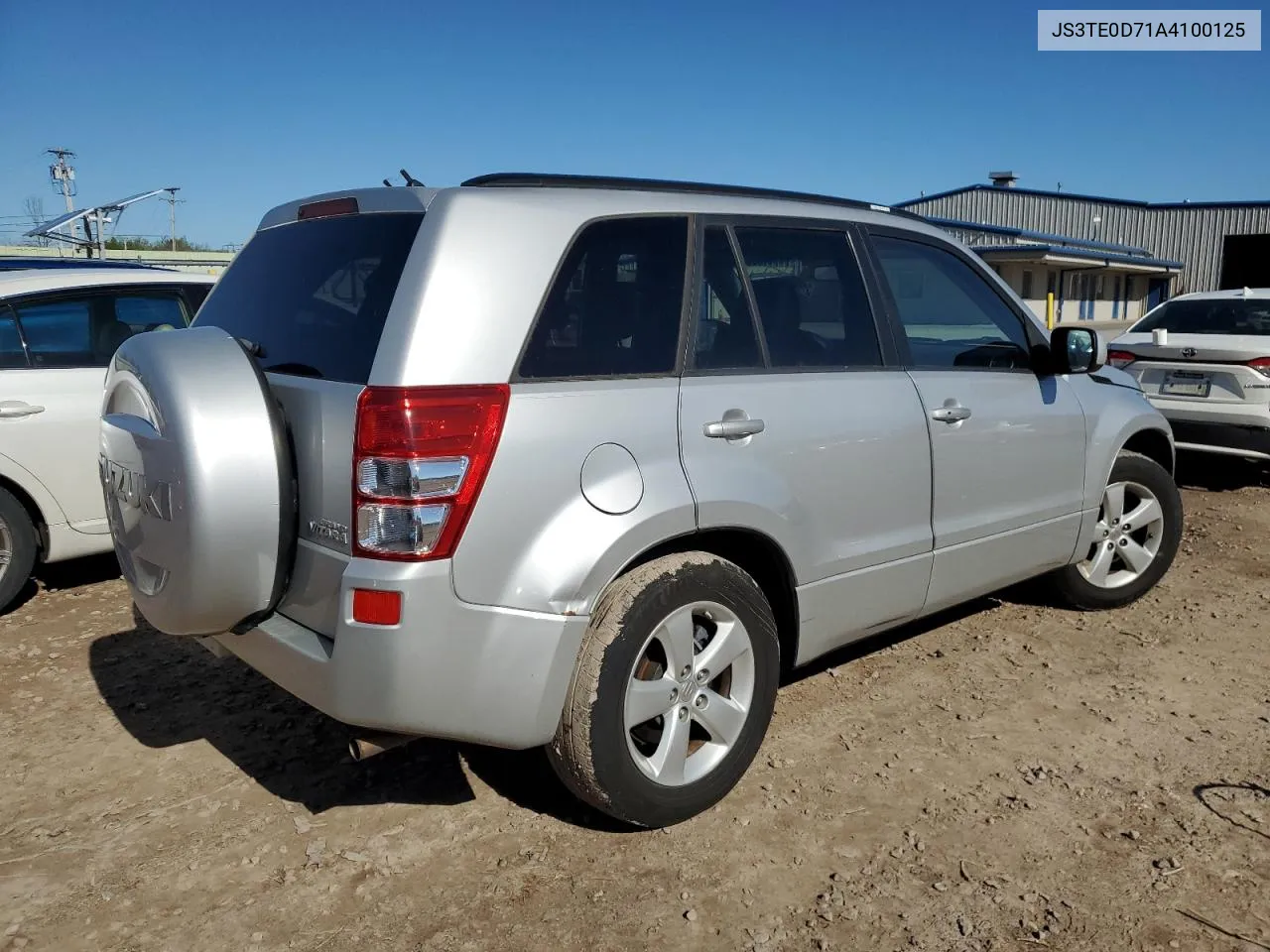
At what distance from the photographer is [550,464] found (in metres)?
2.49

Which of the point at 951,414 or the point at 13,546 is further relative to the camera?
the point at 13,546

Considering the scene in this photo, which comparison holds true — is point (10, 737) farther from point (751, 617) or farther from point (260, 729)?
point (751, 617)

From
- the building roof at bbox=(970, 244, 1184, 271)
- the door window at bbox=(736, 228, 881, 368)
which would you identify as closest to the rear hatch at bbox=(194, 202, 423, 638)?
the door window at bbox=(736, 228, 881, 368)

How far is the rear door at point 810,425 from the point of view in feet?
9.55

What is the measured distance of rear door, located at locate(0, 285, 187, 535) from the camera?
15.6ft

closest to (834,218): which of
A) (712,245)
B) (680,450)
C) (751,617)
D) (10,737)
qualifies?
Answer: (712,245)

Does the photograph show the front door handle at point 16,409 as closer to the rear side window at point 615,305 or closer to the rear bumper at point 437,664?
the rear bumper at point 437,664

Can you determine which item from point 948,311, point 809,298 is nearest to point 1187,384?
point 948,311

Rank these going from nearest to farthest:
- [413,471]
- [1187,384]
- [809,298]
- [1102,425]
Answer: [413,471] < [809,298] < [1102,425] < [1187,384]

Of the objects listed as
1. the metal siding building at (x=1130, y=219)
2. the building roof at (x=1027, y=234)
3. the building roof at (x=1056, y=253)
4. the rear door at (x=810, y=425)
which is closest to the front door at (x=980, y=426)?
the rear door at (x=810, y=425)

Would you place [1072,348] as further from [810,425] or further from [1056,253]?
[1056,253]

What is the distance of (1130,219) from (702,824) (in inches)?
1912

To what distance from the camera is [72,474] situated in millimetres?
4855

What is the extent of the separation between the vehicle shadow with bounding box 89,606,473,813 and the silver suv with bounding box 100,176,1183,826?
0.66m
